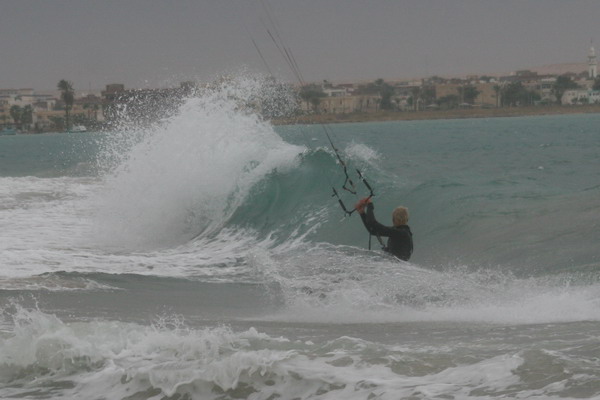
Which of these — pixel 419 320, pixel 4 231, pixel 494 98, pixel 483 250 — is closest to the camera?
pixel 419 320

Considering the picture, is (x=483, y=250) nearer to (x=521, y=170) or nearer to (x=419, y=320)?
(x=419, y=320)

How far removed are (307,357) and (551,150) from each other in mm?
48183

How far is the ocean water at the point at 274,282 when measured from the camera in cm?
710

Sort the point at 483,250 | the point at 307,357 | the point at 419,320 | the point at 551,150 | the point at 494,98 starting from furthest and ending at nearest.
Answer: the point at 494,98 < the point at 551,150 < the point at 483,250 < the point at 419,320 < the point at 307,357

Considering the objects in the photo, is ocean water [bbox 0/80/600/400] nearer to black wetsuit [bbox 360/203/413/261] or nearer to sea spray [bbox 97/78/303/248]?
sea spray [bbox 97/78/303/248]

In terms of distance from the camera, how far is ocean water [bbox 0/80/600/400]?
7102 mm

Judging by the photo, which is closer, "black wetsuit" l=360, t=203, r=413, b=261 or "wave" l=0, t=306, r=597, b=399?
"wave" l=0, t=306, r=597, b=399

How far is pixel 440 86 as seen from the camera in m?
192

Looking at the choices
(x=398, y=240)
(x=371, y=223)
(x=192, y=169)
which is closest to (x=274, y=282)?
(x=398, y=240)

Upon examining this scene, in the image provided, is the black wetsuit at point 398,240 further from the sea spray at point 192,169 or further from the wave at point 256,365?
the sea spray at point 192,169

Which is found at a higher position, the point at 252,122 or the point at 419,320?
the point at 252,122

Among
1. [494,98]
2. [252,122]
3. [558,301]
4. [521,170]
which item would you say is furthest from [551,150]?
[494,98]

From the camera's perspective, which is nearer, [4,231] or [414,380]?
[414,380]

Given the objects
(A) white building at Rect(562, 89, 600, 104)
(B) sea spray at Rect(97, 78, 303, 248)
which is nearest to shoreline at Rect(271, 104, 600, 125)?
(A) white building at Rect(562, 89, 600, 104)
